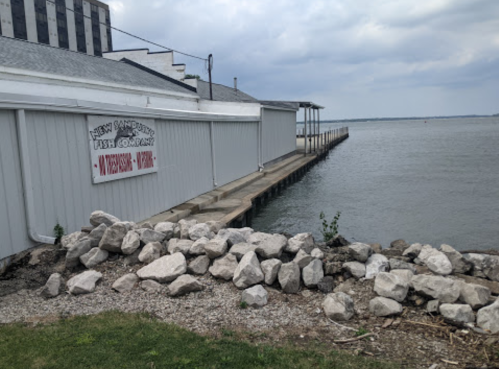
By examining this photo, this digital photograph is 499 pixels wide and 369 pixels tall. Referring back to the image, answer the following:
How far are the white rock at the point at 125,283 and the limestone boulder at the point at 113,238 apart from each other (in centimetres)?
74

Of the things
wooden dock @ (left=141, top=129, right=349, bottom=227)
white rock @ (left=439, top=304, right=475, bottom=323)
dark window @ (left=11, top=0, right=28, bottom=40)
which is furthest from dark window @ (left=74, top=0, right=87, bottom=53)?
white rock @ (left=439, top=304, right=475, bottom=323)

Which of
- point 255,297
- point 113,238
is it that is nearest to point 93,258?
point 113,238

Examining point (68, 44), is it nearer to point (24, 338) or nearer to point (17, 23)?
point (17, 23)

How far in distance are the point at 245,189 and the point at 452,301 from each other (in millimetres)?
11638

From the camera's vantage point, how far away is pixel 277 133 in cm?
2577

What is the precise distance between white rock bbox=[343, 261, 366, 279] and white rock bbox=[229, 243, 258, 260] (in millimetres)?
1300

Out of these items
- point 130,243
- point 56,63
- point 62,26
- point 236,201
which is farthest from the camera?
point 62,26

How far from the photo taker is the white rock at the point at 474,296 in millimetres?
4988

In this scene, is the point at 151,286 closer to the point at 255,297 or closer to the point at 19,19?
the point at 255,297

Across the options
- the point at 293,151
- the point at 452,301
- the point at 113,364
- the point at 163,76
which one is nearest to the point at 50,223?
the point at 113,364

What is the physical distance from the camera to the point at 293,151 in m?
32.4

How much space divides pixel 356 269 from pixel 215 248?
194 centimetres

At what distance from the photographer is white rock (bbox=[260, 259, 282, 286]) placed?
5.73 meters

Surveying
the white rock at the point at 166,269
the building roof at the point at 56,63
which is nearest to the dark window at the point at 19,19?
the building roof at the point at 56,63
